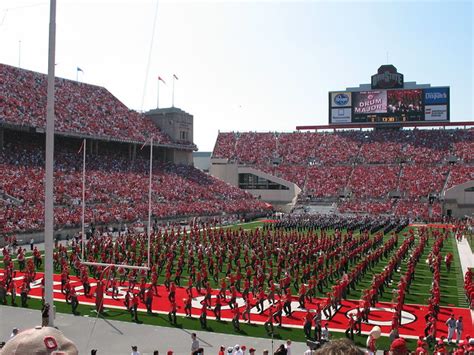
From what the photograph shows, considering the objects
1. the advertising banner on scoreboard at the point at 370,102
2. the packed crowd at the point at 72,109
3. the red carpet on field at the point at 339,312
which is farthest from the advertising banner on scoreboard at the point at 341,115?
the red carpet on field at the point at 339,312

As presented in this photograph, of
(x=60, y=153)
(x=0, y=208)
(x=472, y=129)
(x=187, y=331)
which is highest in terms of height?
(x=472, y=129)

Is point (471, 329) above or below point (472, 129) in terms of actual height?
below

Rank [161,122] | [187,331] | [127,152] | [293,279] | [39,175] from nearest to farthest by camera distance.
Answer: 1. [187,331]
2. [293,279]
3. [39,175]
4. [127,152]
5. [161,122]

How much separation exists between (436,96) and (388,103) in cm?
421

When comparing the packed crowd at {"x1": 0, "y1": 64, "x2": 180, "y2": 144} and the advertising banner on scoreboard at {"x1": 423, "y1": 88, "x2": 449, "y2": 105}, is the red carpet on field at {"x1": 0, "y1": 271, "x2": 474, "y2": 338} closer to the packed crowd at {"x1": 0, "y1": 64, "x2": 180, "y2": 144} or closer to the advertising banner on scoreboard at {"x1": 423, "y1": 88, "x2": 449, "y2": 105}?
the packed crowd at {"x1": 0, "y1": 64, "x2": 180, "y2": 144}

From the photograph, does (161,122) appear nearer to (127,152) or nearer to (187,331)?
(127,152)

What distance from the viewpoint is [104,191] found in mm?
32031

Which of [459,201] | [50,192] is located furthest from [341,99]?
[50,192]

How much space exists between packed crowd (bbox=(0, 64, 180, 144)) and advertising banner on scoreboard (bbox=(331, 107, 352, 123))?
54.9ft

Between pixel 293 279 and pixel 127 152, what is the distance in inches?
1091

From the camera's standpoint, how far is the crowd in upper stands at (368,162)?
136ft

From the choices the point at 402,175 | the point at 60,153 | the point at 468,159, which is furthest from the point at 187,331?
the point at 468,159

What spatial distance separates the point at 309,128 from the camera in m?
53.9

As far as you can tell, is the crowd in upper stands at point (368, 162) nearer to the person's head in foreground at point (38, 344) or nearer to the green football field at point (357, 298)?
the green football field at point (357, 298)
